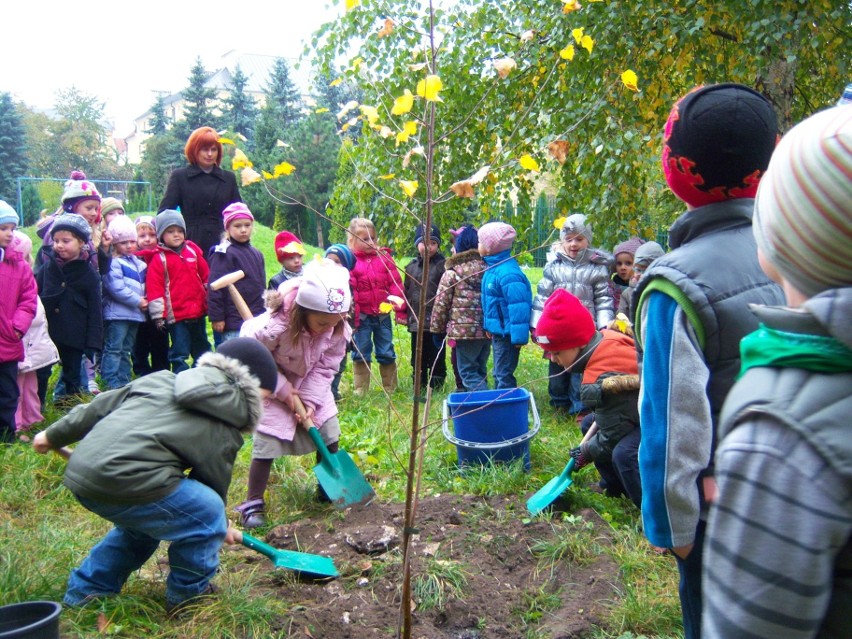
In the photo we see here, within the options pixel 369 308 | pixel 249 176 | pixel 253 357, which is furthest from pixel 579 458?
pixel 369 308

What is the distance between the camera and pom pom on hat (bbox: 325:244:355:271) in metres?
6.51

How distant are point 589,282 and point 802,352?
550cm

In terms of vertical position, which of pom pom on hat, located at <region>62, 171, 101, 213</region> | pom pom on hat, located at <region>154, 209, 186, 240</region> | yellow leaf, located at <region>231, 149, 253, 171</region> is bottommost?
pom pom on hat, located at <region>154, 209, 186, 240</region>

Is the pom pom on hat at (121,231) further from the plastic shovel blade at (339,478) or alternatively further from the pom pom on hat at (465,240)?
the plastic shovel blade at (339,478)

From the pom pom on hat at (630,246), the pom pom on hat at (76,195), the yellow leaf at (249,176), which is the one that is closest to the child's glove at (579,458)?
the yellow leaf at (249,176)

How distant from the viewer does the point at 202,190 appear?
6699 mm

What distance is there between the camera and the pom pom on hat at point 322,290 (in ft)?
12.3

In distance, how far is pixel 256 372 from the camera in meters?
3.29

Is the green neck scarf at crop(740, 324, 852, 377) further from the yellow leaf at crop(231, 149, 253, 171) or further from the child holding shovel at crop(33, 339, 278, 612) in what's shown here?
the child holding shovel at crop(33, 339, 278, 612)

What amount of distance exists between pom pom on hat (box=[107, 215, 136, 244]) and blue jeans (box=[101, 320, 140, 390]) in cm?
68

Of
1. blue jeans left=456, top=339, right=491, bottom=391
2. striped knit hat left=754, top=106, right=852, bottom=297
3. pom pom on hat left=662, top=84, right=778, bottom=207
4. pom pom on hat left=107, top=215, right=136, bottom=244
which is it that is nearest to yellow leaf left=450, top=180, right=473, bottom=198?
pom pom on hat left=662, top=84, right=778, bottom=207

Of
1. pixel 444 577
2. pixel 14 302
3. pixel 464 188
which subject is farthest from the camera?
pixel 14 302

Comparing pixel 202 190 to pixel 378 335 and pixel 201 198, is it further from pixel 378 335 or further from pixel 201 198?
pixel 378 335

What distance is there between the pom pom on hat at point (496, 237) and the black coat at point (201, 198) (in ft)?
7.31
